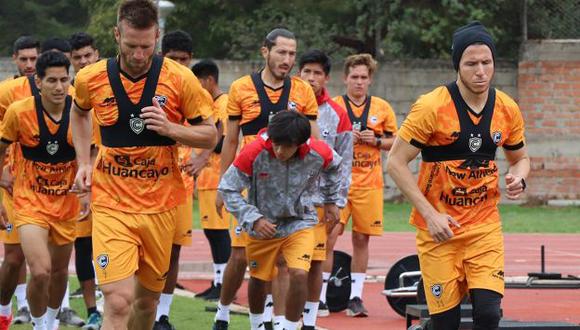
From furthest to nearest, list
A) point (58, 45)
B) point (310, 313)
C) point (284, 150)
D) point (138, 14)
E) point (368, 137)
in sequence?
1. point (368, 137)
2. point (58, 45)
3. point (310, 313)
4. point (284, 150)
5. point (138, 14)

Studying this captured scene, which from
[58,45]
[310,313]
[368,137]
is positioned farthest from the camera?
[368,137]

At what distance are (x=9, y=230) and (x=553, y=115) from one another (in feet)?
58.1

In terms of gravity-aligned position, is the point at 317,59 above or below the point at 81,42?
below

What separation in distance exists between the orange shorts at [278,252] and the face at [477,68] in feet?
8.05

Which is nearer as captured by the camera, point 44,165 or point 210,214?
point 44,165

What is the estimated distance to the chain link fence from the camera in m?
28.2

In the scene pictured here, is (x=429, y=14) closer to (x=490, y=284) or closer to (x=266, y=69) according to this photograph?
(x=266, y=69)

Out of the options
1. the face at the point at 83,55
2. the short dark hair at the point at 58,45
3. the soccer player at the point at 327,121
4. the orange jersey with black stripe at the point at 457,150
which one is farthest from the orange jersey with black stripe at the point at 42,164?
the orange jersey with black stripe at the point at 457,150

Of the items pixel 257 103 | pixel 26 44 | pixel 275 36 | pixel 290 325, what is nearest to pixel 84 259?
pixel 257 103

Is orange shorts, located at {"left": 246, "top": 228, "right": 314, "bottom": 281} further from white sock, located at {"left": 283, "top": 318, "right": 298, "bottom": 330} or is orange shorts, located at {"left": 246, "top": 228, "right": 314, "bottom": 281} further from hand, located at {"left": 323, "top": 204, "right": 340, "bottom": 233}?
hand, located at {"left": 323, "top": 204, "right": 340, "bottom": 233}

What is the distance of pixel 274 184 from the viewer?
10742 millimetres

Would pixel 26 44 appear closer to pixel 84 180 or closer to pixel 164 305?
pixel 164 305

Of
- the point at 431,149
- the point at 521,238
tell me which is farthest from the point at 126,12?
the point at 521,238

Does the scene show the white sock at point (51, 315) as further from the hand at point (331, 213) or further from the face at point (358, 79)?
the face at point (358, 79)
